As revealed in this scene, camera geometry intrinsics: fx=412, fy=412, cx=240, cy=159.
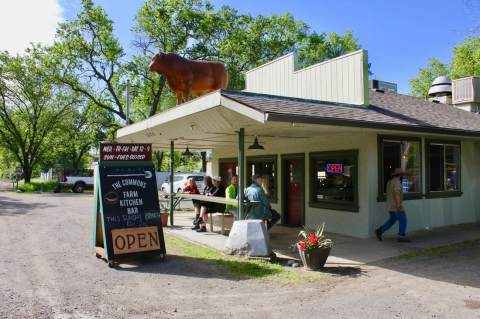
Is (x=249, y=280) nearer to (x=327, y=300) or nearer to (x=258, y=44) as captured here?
(x=327, y=300)

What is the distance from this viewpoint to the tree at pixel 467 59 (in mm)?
33938

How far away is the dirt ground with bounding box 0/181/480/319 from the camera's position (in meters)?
4.89

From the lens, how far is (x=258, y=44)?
31.6m

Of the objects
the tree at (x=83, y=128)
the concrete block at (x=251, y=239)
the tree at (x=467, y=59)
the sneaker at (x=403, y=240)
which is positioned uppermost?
the tree at (x=467, y=59)

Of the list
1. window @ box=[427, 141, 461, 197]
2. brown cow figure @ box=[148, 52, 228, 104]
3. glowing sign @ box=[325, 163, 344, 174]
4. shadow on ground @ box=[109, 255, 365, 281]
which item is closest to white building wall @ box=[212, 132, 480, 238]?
window @ box=[427, 141, 461, 197]

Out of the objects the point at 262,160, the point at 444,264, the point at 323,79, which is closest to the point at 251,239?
the point at 444,264

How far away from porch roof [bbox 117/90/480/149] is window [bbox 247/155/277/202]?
6.29 feet

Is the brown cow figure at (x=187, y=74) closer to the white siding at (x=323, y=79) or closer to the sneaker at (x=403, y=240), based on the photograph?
the white siding at (x=323, y=79)

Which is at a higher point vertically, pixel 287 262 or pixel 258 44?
pixel 258 44

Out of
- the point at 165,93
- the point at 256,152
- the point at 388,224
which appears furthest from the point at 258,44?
the point at 388,224

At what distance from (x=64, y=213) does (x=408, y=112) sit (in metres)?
12.6

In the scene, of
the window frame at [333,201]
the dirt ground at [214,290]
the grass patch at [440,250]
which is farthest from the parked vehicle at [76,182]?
the grass patch at [440,250]

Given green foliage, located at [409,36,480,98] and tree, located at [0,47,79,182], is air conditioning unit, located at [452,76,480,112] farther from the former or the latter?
tree, located at [0,47,79,182]

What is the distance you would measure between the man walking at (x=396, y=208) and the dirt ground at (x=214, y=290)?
46.5 inches
